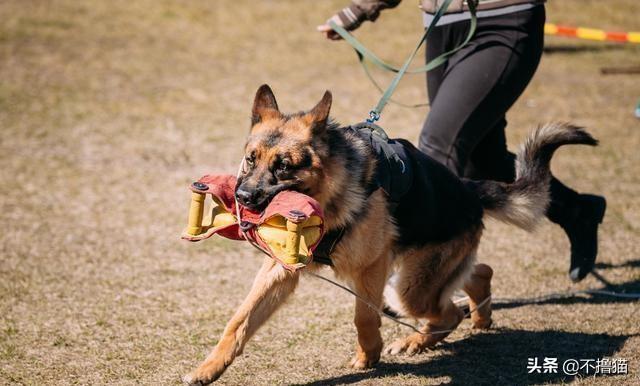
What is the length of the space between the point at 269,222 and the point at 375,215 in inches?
26.2

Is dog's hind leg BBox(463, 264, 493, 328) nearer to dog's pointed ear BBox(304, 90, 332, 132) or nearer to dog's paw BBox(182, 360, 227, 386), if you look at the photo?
dog's pointed ear BBox(304, 90, 332, 132)

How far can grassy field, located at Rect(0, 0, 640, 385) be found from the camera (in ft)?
14.1

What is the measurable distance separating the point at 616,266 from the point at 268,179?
11.5 ft

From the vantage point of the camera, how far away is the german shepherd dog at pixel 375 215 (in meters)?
3.61

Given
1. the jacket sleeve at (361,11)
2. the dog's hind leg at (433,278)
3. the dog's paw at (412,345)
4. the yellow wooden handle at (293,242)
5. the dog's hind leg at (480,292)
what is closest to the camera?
the yellow wooden handle at (293,242)

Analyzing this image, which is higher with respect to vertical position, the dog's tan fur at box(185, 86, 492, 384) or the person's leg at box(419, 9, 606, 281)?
the person's leg at box(419, 9, 606, 281)

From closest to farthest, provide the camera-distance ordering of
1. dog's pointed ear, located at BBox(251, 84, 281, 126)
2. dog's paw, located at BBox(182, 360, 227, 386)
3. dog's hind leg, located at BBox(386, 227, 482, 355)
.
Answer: dog's paw, located at BBox(182, 360, 227, 386) < dog's pointed ear, located at BBox(251, 84, 281, 126) < dog's hind leg, located at BBox(386, 227, 482, 355)

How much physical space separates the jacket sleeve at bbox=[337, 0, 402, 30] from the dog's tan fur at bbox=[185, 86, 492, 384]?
131cm

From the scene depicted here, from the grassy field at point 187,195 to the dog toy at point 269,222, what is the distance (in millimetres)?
900

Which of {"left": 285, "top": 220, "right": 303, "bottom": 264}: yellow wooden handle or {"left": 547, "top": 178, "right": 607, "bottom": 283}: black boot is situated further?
{"left": 547, "top": 178, "right": 607, "bottom": 283}: black boot

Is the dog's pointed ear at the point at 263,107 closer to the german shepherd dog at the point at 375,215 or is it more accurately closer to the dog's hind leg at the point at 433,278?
the german shepherd dog at the point at 375,215

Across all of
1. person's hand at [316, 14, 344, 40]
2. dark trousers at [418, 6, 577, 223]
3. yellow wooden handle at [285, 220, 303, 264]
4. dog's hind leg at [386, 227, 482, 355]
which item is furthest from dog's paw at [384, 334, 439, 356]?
person's hand at [316, 14, 344, 40]

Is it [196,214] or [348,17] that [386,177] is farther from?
[348,17]

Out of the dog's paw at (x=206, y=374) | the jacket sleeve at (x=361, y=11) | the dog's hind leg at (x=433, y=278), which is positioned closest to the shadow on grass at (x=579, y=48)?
the jacket sleeve at (x=361, y=11)
